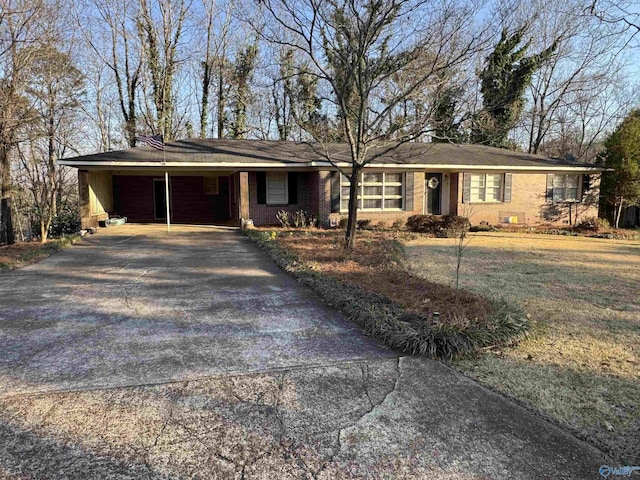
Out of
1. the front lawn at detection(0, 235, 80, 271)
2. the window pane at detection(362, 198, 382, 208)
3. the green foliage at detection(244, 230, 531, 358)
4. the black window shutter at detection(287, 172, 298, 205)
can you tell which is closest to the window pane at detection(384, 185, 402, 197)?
the window pane at detection(362, 198, 382, 208)

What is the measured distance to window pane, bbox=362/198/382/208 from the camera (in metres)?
16.1

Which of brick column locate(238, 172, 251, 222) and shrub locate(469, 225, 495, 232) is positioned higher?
brick column locate(238, 172, 251, 222)

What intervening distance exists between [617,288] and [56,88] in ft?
62.0

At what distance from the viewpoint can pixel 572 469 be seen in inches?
90.7

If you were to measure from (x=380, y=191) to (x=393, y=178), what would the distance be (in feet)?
2.42

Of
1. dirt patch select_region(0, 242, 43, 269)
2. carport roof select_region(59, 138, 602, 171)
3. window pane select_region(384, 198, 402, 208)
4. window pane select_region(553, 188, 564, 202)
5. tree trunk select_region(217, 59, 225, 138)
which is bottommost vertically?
dirt patch select_region(0, 242, 43, 269)

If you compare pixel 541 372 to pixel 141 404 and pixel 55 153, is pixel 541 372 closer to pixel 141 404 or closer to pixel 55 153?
pixel 141 404

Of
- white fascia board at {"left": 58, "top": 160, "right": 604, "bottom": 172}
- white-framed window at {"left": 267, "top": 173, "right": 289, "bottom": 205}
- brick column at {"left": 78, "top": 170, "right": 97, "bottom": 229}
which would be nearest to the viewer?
white fascia board at {"left": 58, "top": 160, "right": 604, "bottom": 172}

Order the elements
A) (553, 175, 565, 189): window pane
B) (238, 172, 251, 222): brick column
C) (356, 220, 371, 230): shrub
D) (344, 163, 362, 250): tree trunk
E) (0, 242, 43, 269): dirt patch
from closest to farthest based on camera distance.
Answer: (0, 242, 43, 269): dirt patch → (344, 163, 362, 250): tree trunk → (238, 172, 251, 222): brick column → (356, 220, 371, 230): shrub → (553, 175, 565, 189): window pane

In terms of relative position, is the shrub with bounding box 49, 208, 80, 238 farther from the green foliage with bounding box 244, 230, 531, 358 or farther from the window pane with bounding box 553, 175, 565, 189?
the window pane with bounding box 553, 175, 565, 189

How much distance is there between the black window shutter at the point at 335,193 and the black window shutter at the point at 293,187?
1.65 metres

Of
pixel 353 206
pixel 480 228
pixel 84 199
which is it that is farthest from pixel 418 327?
pixel 84 199

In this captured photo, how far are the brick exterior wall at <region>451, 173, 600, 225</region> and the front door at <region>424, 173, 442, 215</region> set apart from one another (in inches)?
29.6

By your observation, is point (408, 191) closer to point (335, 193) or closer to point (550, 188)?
point (335, 193)
